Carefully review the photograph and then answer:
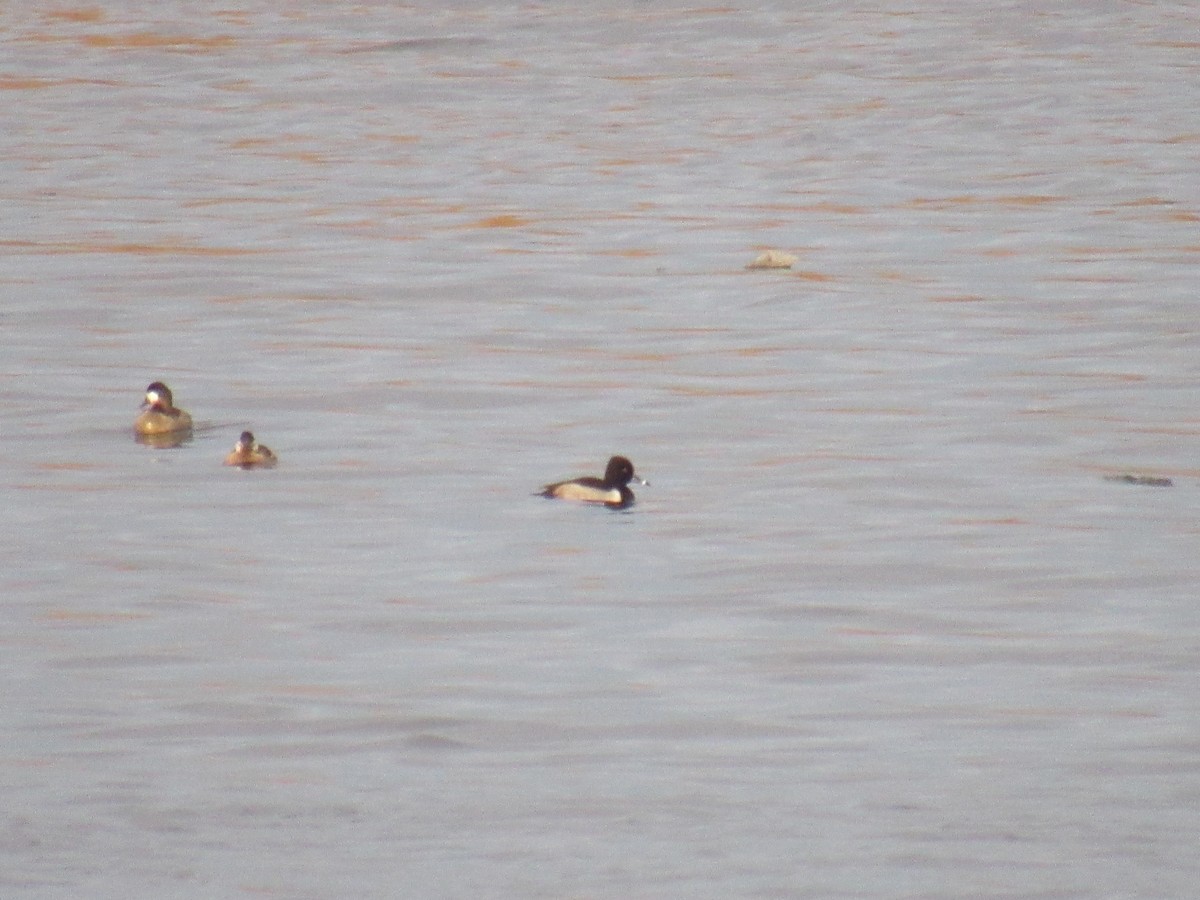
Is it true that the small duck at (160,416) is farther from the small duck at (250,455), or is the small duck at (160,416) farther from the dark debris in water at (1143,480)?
the dark debris in water at (1143,480)

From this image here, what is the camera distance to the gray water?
8.27m

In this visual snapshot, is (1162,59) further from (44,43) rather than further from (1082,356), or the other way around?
(1082,356)

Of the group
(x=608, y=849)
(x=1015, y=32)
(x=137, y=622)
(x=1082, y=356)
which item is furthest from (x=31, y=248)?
(x=1015, y=32)

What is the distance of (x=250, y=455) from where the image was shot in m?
13.9

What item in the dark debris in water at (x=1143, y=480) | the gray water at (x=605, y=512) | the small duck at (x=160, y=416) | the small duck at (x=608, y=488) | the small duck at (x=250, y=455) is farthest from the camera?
the small duck at (x=160, y=416)

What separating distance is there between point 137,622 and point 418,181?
16468 millimetres

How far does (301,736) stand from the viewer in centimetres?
916

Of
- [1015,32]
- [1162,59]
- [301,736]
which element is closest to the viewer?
[301,736]

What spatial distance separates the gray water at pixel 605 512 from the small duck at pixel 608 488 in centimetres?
10

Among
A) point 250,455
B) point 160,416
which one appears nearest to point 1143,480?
point 250,455

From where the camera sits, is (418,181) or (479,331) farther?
(418,181)

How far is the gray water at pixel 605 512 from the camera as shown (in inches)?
325

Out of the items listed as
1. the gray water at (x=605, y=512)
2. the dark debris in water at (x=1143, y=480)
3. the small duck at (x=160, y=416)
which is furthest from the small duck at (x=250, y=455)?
the dark debris in water at (x=1143, y=480)

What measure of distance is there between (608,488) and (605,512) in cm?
16
